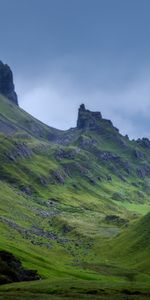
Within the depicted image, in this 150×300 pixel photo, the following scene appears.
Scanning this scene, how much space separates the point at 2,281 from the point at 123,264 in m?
104

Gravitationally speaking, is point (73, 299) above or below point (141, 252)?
below

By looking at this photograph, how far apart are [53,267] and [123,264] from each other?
51682 millimetres

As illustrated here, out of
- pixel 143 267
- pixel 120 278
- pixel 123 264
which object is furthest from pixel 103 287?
pixel 123 264

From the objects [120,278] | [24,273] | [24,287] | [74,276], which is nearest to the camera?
[24,287]

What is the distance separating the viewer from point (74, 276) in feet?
440

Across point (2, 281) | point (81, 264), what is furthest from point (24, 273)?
point (81, 264)

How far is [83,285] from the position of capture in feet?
282

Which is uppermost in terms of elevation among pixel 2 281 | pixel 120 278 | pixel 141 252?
pixel 141 252

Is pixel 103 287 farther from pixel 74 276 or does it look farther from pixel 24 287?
pixel 74 276

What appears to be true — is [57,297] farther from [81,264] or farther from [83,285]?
[81,264]

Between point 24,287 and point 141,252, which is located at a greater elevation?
point 141,252

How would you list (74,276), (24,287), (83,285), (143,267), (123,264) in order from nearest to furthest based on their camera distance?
(24,287)
(83,285)
(74,276)
(143,267)
(123,264)

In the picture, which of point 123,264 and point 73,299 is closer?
point 73,299

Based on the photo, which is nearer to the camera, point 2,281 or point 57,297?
point 57,297
